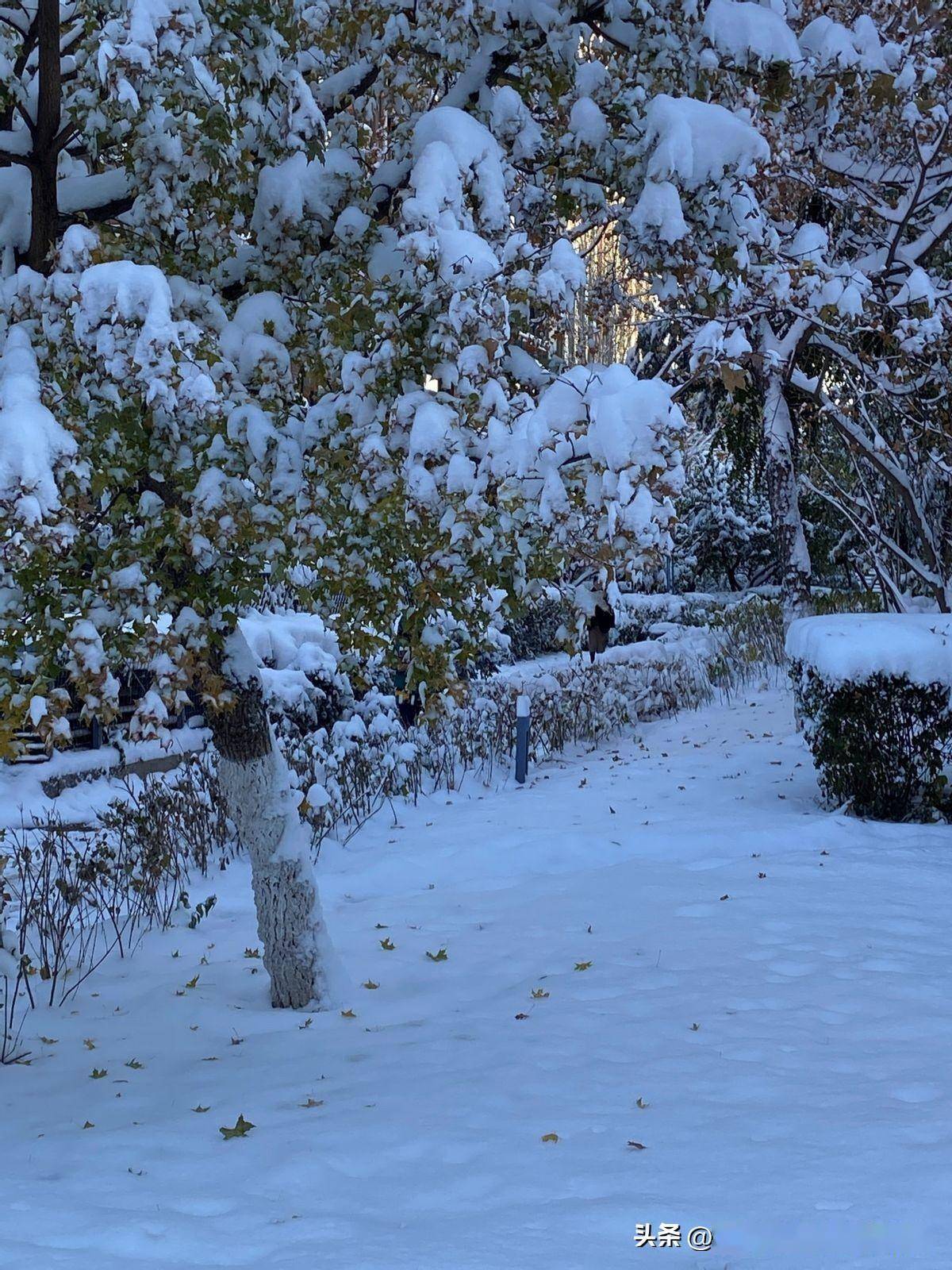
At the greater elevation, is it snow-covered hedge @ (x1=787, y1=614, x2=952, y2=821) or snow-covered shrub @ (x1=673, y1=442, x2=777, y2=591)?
snow-covered shrub @ (x1=673, y1=442, x2=777, y2=591)

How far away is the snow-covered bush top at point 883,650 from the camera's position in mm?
6949

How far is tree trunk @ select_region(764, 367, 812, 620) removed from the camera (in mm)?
11031

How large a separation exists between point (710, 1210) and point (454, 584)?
76.3 inches

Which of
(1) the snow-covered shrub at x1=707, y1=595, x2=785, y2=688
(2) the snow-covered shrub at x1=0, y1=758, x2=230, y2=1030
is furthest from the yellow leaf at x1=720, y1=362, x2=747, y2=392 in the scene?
(1) the snow-covered shrub at x1=707, y1=595, x2=785, y2=688

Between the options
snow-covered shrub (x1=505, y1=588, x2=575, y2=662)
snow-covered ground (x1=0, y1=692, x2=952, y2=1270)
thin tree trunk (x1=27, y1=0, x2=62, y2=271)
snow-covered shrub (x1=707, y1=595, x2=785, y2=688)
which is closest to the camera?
snow-covered ground (x1=0, y1=692, x2=952, y2=1270)

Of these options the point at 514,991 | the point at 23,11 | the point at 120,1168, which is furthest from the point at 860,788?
the point at 23,11

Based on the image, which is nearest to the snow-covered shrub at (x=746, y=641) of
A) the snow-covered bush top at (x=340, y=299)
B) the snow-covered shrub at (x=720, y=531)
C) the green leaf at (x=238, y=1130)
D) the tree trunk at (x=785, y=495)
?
the tree trunk at (x=785, y=495)

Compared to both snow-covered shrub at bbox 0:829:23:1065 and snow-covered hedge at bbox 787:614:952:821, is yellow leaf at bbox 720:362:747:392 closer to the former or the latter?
snow-covered shrub at bbox 0:829:23:1065

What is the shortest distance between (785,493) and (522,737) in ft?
12.6

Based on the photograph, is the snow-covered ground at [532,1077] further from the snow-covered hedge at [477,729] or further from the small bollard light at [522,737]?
the small bollard light at [522,737]

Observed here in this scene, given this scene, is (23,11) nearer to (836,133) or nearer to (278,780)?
(278,780)

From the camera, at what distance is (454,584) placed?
3.74m

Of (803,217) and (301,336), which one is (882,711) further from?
(803,217)

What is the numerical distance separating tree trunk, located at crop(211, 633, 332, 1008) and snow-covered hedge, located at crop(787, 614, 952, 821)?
3902mm
